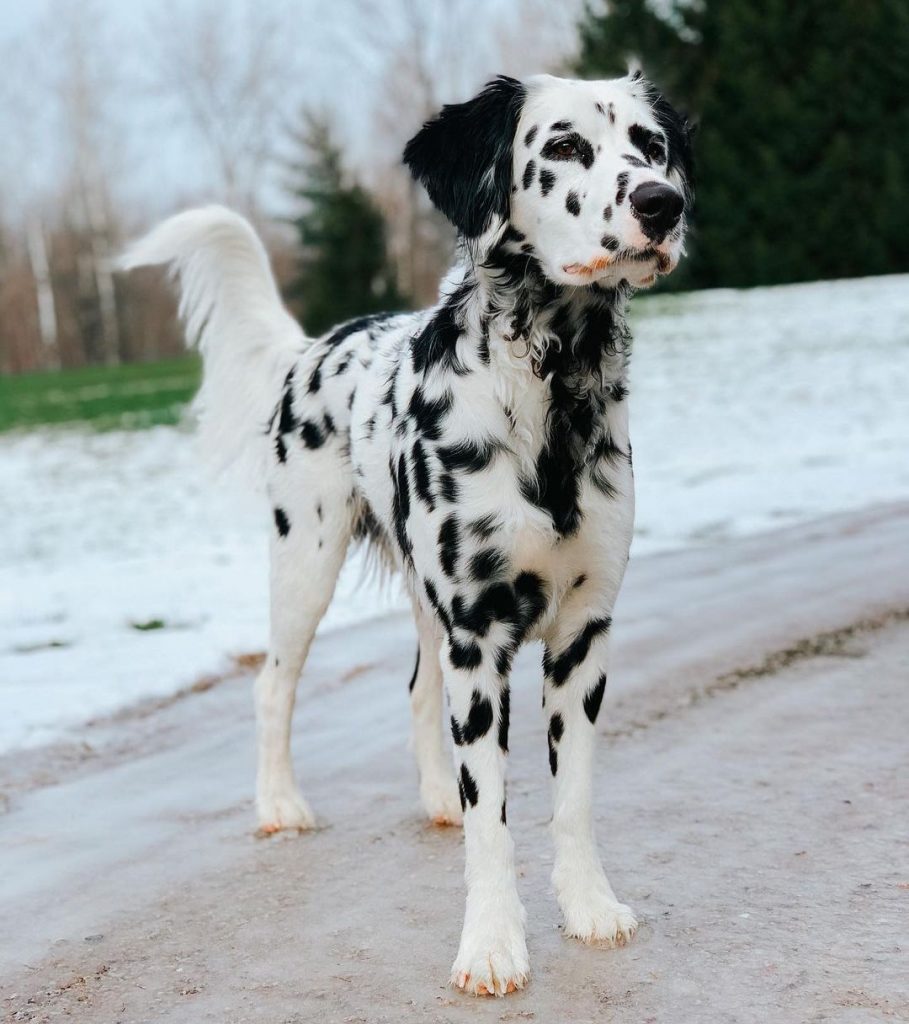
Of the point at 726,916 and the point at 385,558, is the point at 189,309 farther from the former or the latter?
the point at 726,916

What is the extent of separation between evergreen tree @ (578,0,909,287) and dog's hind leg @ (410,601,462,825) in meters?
24.2

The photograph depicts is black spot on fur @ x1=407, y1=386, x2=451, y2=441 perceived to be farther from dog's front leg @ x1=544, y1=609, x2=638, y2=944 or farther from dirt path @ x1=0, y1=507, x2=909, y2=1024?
dirt path @ x1=0, y1=507, x2=909, y2=1024

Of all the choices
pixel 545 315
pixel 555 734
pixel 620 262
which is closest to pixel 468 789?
pixel 555 734

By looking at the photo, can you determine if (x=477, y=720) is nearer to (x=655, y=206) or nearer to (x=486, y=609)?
(x=486, y=609)

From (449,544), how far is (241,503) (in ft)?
6.78

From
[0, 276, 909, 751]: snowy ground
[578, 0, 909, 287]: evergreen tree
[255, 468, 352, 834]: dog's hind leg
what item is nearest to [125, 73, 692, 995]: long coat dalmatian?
[255, 468, 352, 834]: dog's hind leg

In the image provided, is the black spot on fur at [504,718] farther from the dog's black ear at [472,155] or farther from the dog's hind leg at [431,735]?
the dog's black ear at [472,155]

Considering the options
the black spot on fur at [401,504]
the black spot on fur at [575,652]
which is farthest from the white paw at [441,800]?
the black spot on fur at [575,652]

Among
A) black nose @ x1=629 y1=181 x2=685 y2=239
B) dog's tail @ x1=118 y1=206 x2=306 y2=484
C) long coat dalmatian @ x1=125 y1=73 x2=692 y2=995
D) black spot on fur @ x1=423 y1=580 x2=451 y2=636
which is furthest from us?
dog's tail @ x1=118 y1=206 x2=306 y2=484

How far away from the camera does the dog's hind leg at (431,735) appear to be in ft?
13.7

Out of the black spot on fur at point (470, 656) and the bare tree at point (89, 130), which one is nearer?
the black spot on fur at point (470, 656)

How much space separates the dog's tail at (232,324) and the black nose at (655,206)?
2173 millimetres

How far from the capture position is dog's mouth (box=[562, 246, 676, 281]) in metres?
2.95

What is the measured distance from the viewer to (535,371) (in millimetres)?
3199
